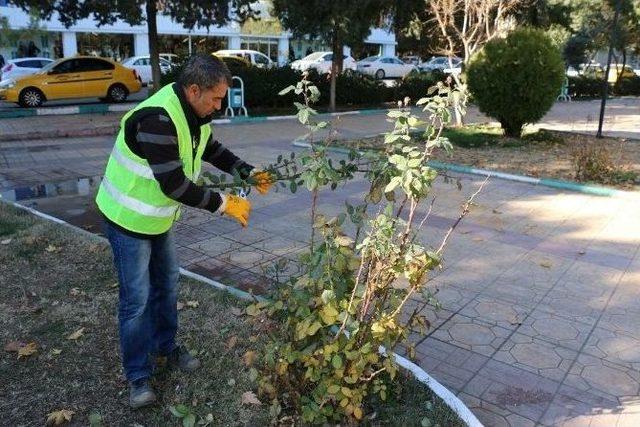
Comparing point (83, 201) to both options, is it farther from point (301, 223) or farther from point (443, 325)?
point (443, 325)

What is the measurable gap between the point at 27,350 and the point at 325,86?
16274 mm

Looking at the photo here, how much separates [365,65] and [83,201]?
90.0 ft

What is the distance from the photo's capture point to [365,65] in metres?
32.7

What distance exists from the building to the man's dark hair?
2925 cm

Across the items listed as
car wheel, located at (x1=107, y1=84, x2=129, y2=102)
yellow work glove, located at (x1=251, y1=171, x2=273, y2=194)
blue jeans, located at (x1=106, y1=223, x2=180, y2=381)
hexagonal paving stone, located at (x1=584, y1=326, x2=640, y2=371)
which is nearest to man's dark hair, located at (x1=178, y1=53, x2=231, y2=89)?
yellow work glove, located at (x1=251, y1=171, x2=273, y2=194)

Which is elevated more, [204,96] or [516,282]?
[204,96]

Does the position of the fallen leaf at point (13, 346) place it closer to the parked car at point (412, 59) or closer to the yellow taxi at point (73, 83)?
the yellow taxi at point (73, 83)

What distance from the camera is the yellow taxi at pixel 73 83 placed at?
17234 millimetres

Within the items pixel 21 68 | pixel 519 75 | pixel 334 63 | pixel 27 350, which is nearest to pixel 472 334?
pixel 27 350

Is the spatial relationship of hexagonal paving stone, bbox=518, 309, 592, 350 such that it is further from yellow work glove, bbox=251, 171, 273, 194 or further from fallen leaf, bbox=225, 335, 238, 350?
yellow work glove, bbox=251, 171, 273, 194

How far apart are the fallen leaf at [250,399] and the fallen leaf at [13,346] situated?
1544 millimetres

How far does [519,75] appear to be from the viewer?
11.3 metres

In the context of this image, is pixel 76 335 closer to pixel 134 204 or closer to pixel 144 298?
pixel 144 298

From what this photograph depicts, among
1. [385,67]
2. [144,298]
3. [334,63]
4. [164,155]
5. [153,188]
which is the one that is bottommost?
[144,298]
